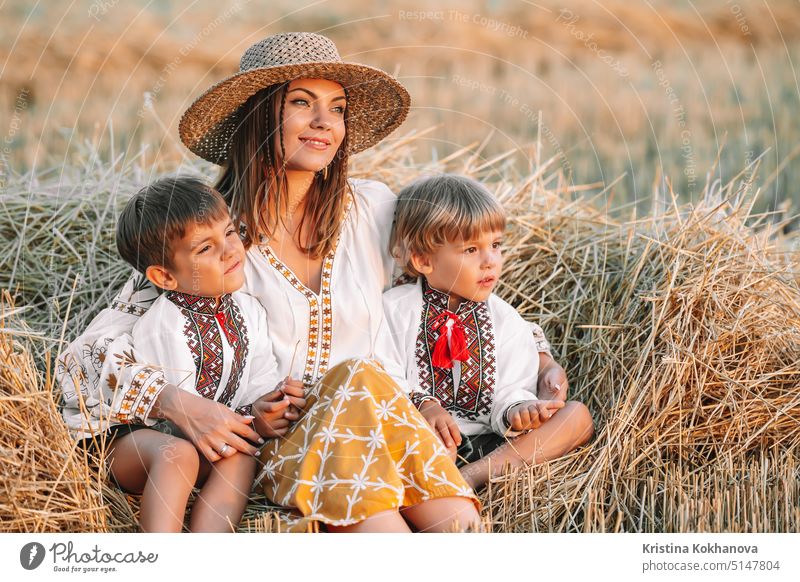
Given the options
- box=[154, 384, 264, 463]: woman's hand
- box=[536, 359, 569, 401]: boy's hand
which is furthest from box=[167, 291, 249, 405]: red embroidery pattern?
box=[536, 359, 569, 401]: boy's hand

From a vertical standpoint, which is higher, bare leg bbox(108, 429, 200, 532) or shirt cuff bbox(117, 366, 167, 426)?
shirt cuff bbox(117, 366, 167, 426)

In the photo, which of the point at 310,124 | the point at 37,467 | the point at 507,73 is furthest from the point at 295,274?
the point at 507,73

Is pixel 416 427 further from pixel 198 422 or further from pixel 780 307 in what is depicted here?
pixel 780 307

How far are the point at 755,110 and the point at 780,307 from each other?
312cm

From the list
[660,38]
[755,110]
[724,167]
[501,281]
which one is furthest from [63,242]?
[660,38]

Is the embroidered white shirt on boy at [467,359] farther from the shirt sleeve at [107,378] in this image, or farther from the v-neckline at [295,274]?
the shirt sleeve at [107,378]

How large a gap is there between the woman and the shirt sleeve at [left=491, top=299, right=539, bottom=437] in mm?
356

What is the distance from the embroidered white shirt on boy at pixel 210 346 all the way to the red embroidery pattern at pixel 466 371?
1.37 ft

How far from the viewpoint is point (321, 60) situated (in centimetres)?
254

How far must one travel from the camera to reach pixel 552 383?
8.80 ft

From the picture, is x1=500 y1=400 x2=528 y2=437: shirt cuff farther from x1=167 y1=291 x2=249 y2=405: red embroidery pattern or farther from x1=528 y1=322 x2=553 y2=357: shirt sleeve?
x1=167 y1=291 x2=249 y2=405: red embroidery pattern

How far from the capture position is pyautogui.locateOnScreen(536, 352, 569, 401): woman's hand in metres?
2.67

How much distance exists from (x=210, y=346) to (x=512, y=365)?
826 millimetres

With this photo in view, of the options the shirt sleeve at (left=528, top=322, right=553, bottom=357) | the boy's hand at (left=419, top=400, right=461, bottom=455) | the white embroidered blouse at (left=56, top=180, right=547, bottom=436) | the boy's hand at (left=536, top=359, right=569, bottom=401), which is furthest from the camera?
the shirt sleeve at (left=528, top=322, right=553, bottom=357)
